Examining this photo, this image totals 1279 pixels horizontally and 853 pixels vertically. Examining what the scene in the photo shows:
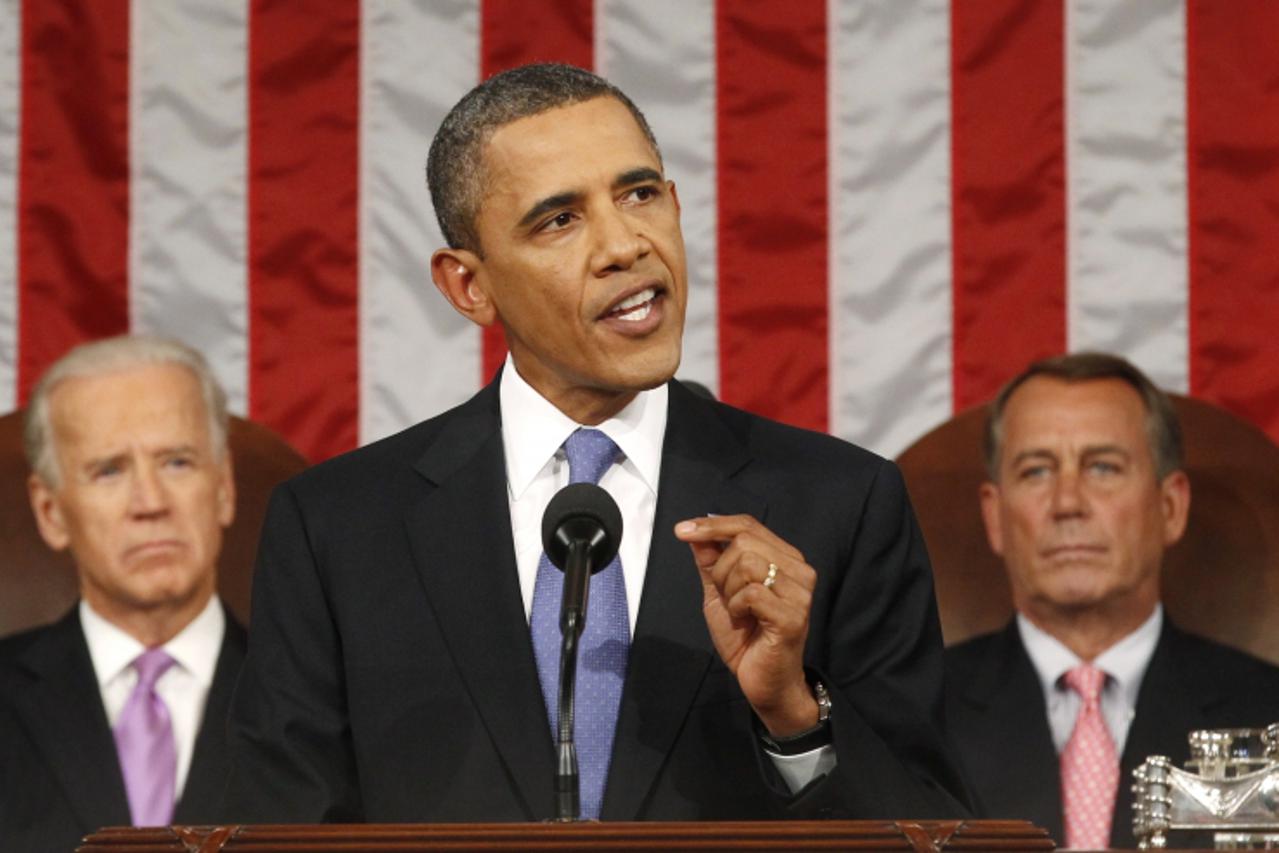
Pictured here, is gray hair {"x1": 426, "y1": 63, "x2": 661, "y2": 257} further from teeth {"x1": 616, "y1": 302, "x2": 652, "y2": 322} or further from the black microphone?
the black microphone

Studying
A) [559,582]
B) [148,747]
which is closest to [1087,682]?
[148,747]

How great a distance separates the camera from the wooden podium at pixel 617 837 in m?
1.64

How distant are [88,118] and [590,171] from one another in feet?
6.81

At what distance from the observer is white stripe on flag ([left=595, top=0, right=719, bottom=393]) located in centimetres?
402

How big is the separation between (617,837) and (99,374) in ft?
7.92

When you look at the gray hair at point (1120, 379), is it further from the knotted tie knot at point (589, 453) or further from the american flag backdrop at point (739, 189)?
the knotted tie knot at point (589, 453)

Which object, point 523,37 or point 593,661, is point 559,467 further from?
point 523,37

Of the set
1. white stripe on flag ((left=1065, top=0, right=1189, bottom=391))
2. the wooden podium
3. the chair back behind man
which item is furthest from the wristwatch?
white stripe on flag ((left=1065, top=0, right=1189, bottom=391))

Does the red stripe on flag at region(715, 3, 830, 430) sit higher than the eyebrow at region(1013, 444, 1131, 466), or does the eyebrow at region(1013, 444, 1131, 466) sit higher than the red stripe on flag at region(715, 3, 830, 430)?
the red stripe on flag at region(715, 3, 830, 430)

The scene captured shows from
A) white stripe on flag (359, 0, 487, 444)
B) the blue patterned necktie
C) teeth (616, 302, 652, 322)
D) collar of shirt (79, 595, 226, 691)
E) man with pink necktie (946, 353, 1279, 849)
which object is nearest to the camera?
the blue patterned necktie

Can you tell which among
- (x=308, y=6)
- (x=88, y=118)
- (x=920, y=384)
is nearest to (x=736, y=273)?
(x=920, y=384)

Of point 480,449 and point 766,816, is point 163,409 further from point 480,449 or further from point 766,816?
point 766,816

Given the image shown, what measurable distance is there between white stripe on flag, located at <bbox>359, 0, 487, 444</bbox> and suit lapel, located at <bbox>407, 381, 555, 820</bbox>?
1661 mm

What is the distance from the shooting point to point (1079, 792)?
11.7 ft
